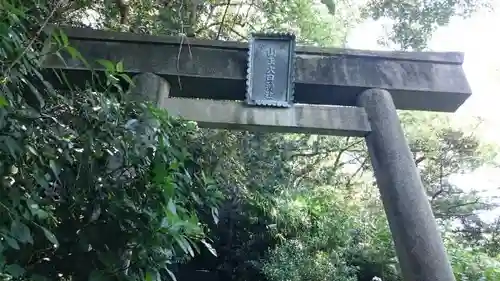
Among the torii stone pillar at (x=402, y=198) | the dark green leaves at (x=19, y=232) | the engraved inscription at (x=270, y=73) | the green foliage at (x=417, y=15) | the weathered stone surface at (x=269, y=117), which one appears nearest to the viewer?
the dark green leaves at (x=19, y=232)

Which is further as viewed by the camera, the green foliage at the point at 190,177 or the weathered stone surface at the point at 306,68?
the weathered stone surface at the point at 306,68

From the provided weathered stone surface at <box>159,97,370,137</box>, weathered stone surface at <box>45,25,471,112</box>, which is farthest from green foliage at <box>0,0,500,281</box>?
weathered stone surface at <box>159,97,370,137</box>

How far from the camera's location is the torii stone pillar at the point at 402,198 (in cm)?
311

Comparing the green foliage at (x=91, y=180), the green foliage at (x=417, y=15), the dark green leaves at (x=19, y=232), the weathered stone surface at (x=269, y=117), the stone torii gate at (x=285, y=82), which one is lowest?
the dark green leaves at (x=19, y=232)

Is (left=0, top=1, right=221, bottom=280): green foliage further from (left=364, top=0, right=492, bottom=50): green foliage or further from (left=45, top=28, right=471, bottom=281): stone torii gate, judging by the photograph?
(left=364, top=0, right=492, bottom=50): green foliage

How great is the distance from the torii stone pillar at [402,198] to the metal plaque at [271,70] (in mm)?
584

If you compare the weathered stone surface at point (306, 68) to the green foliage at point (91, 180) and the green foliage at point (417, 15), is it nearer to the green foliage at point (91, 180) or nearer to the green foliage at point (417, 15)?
the green foliage at point (91, 180)

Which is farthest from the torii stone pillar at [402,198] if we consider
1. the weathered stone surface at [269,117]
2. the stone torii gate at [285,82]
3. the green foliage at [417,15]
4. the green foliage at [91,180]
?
the green foliage at [417,15]

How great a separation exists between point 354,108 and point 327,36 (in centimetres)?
258

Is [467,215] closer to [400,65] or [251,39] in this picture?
[400,65]

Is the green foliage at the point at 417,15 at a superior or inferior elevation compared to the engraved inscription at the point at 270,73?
superior

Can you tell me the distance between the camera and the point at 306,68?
3922 millimetres

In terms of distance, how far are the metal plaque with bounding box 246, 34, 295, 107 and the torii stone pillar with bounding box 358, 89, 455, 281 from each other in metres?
0.58

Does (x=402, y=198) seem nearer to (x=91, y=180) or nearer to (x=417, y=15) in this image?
(x=91, y=180)
